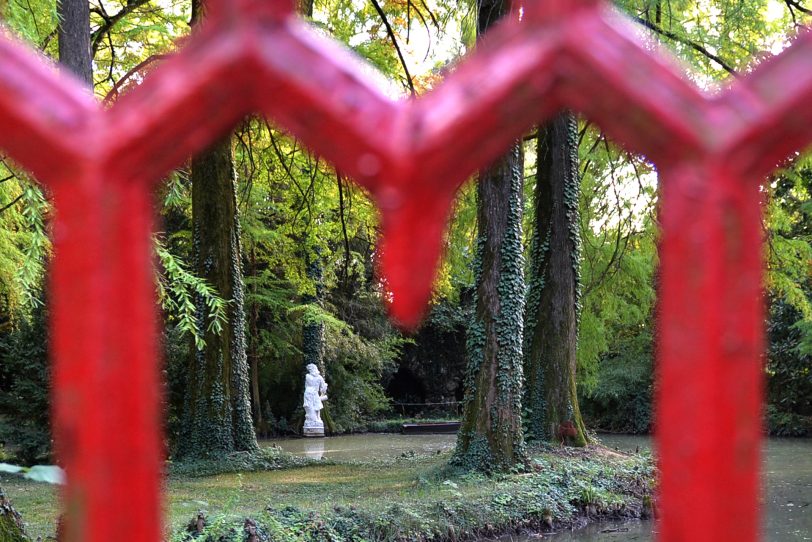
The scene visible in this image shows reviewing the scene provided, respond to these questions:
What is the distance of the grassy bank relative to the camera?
6.42 meters

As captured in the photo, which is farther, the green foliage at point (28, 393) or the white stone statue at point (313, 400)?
the white stone statue at point (313, 400)

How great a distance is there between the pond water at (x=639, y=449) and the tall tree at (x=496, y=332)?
4.96 feet

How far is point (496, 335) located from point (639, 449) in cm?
651

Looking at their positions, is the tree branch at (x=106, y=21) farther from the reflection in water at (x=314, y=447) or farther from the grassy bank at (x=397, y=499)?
the reflection in water at (x=314, y=447)

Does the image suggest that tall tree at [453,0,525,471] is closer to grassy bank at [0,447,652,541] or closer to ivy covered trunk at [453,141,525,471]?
ivy covered trunk at [453,141,525,471]

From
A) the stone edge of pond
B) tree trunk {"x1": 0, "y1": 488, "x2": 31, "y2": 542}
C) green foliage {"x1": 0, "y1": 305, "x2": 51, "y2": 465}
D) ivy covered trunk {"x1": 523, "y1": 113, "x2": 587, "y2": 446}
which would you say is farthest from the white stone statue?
tree trunk {"x1": 0, "y1": 488, "x2": 31, "y2": 542}

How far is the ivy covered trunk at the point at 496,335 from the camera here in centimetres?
923

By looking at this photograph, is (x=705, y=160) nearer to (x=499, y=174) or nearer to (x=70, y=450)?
(x=70, y=450)

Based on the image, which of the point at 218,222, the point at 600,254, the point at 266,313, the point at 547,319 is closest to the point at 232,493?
the point at 218,222

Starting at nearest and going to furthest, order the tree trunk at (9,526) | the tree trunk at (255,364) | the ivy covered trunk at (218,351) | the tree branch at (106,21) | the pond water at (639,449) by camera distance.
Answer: the tree trunk at (9,526) < the pond water at (639,449) < the tree branch at (106,21) < the ivy covered trunk at (218,351) < the tree trunk at (255,364)

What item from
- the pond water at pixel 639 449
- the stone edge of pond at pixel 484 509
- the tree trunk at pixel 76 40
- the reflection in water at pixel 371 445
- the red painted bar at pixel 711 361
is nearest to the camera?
the red painted bar at pixel 711 361

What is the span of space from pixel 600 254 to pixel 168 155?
15.3m

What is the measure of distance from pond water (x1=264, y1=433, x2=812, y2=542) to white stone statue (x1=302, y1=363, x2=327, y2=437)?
49 centimetres

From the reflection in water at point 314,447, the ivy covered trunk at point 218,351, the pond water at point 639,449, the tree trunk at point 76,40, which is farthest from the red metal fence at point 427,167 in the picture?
the reflection in water at point 314,447
